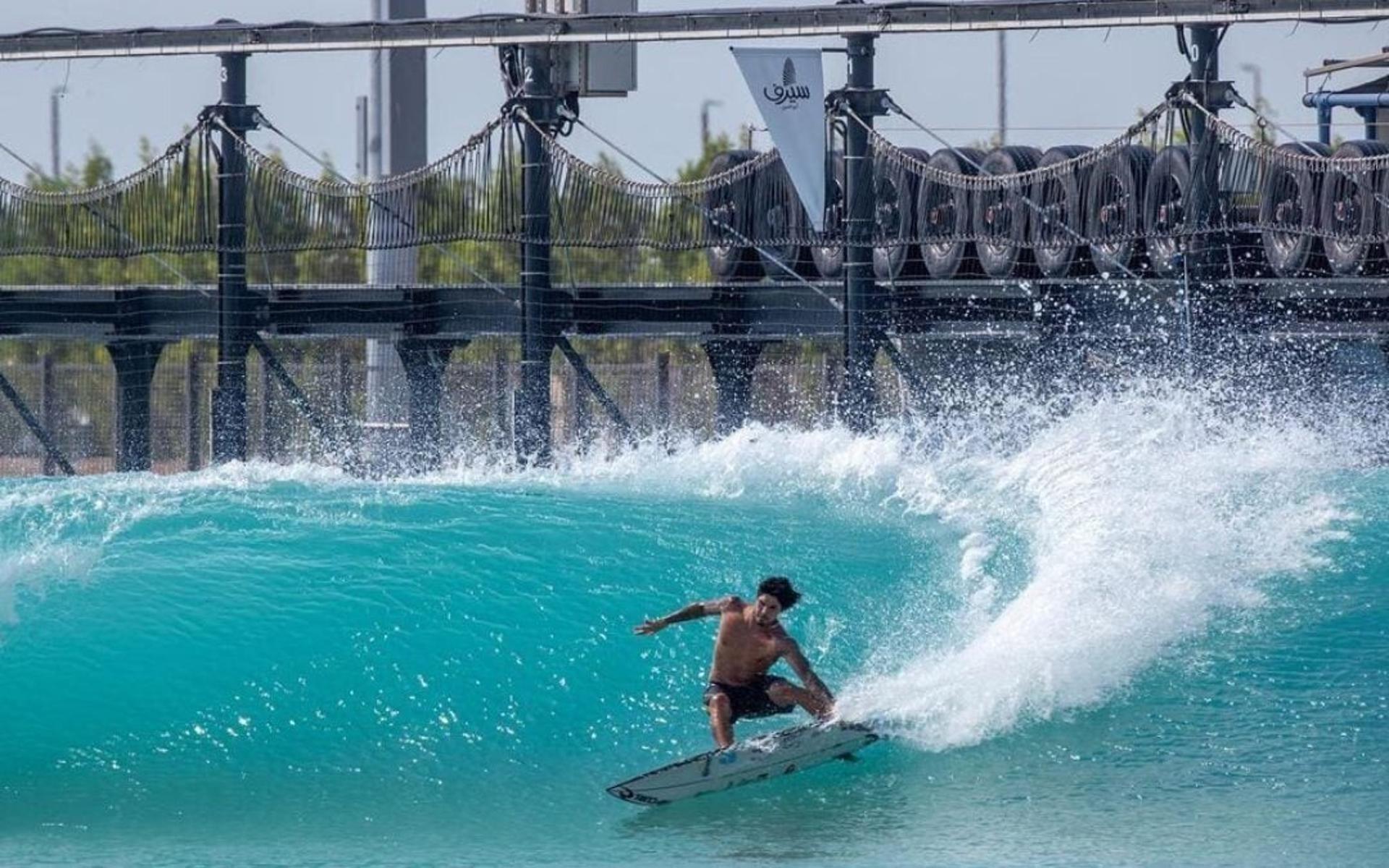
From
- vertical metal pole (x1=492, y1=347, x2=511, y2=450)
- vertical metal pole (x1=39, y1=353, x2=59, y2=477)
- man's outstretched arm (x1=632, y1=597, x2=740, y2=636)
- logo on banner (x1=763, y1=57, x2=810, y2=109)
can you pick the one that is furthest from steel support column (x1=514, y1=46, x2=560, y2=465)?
man's outstretched arm (x1=632, y1=597, x2=740, y2=636)

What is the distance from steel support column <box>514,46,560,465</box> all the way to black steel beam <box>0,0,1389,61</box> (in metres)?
0.67

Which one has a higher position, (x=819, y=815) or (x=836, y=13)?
(x=836, y=13)

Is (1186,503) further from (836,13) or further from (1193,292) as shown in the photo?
(836,13)

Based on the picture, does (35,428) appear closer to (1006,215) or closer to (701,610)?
(1006,215)

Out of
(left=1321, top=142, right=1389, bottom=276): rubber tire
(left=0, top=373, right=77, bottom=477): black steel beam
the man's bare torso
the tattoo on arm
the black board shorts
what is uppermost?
(left=1321, top=142, right=1389, bottom=276): rubber tire

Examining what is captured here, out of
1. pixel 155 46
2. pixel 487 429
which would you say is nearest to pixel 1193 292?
pixel 487 429

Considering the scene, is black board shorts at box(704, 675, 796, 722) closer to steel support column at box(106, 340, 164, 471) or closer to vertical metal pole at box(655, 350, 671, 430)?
vertical metal pole at box(655, 350, 671, 430)

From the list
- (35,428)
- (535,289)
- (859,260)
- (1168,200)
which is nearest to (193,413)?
(35,428)

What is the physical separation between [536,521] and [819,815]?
5920 millimetres

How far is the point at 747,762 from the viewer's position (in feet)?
39.0

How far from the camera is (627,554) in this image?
1627 centimetres

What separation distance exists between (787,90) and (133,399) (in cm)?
821

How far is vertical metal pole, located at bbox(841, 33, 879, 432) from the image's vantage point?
790 inches

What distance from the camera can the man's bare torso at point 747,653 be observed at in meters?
12.3
